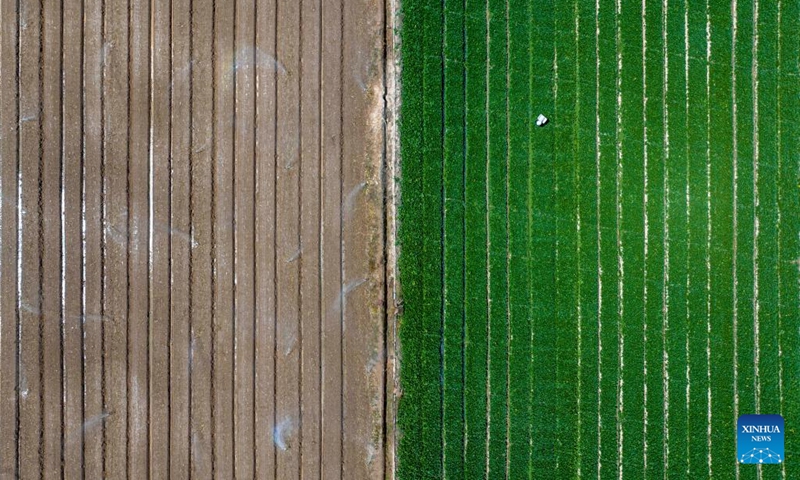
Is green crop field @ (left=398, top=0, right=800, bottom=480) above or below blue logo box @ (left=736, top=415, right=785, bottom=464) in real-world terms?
above

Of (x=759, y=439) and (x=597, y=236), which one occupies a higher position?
(x=597, y=236)

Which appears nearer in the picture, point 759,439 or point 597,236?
point 759,439

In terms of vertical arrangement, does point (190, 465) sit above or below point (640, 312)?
below

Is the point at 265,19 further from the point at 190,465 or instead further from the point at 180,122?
the point at 190,465

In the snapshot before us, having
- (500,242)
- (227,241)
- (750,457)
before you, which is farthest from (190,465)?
(750,457)
